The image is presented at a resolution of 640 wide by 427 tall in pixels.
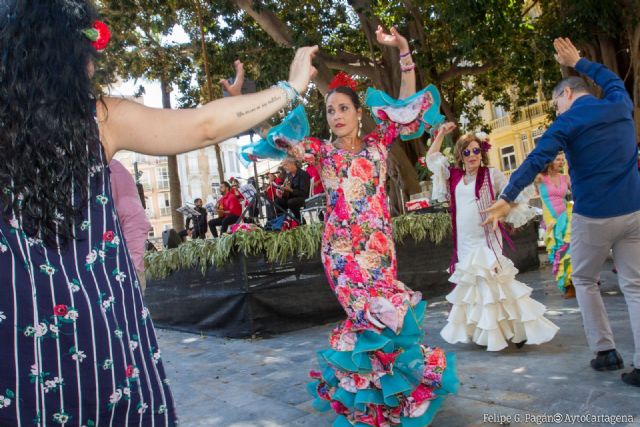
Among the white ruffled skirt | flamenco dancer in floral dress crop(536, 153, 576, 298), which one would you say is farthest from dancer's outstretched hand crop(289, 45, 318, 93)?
flamenco dancer in floral dress crop(536, 153, 576, 298)

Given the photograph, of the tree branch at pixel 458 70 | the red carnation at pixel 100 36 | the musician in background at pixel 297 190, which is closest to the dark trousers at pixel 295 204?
the musician in background at pixel 297 190

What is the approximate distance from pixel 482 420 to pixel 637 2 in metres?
10.7

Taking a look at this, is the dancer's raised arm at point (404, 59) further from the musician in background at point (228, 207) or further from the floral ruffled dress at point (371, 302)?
the musician in background at point (228, 207)

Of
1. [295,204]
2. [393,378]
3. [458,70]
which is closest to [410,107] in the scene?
[393,378]

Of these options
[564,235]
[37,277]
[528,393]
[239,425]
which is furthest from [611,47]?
[37,277]

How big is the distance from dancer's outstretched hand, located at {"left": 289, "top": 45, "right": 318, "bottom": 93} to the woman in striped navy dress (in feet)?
2.08

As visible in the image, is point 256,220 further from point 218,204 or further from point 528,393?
point 528,393

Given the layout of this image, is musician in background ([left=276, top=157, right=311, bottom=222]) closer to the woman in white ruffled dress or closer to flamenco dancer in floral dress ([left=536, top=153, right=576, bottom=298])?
flamenco dancer in floral dress ([left=536, top=153, right=576, bottom=298])

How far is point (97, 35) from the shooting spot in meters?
1.46

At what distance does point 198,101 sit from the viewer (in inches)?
671

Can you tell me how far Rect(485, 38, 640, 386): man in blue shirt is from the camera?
352 cm

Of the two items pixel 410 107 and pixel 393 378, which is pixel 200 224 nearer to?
pixel 410 107

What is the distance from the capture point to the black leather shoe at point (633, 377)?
11.2 feet

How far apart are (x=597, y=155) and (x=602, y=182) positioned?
177 millimetres
